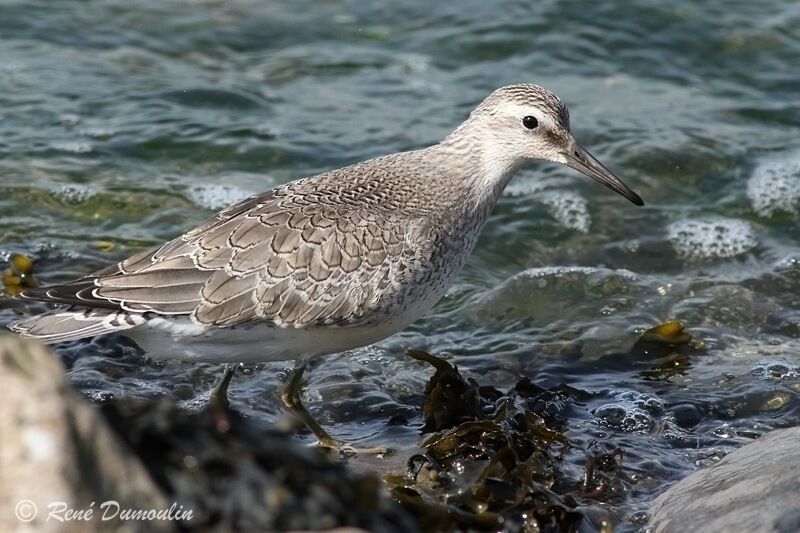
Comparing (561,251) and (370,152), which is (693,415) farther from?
(370,152)

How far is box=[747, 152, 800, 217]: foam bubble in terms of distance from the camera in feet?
32.3

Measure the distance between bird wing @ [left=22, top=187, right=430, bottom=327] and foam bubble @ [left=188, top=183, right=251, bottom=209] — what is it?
320cm

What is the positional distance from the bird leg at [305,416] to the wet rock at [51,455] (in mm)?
2837

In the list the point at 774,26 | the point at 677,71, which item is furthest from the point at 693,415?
the point at 774,26

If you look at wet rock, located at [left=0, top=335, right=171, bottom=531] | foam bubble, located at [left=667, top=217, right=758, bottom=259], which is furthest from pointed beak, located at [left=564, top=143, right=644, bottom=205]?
wet rock, located at [left=0, top=335, right=171, bottom=531]

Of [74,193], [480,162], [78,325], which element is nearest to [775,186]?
[480,162]

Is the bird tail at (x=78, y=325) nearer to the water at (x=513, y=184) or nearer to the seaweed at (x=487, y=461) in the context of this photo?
the water at (x=513, y=184)

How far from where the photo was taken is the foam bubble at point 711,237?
9.18 m

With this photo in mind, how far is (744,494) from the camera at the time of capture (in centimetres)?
501

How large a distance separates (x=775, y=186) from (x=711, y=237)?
112 cm

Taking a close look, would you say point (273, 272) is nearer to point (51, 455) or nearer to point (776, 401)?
point (51, 455)

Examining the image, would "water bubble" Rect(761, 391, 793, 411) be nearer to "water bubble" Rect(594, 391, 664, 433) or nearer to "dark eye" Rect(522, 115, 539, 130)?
"water bubble" Rect(594, 391, 664, 433)

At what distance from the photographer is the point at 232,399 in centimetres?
685

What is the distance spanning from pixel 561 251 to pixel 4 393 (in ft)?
21.2
